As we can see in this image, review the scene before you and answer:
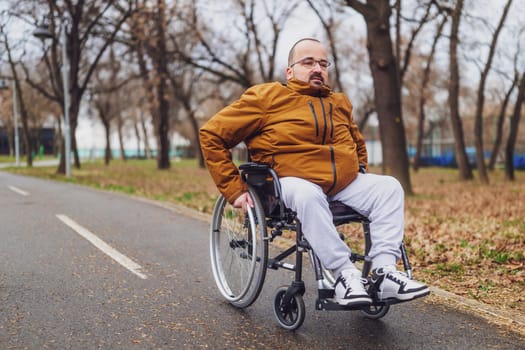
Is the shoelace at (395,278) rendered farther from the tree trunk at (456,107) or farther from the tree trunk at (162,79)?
the tree trunk at (162,79)

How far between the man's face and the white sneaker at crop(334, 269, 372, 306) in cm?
116

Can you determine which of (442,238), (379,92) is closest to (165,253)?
(442,238)

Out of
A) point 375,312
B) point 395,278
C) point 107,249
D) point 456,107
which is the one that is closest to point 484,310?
point 375,312

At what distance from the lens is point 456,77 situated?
18.8 meters

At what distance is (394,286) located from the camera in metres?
2.88

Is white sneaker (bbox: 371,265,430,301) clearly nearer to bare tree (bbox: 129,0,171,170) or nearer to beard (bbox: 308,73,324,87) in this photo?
beard (bbox: 308,73,324,87)

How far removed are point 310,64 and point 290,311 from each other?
1.46 meters

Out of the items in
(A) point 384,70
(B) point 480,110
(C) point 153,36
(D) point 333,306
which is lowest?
(D) point 333,306

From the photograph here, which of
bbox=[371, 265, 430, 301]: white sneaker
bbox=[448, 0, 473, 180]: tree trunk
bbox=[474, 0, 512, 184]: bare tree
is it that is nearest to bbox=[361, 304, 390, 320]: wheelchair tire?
bbox=[371, 265, 430, 301]: white sneaker

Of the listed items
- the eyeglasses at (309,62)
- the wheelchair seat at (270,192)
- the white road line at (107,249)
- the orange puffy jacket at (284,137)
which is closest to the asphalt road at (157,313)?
the white road line at (107,249)

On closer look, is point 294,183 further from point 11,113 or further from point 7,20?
point 11,113

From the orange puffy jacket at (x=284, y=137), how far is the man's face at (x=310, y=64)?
A: 0.15 ft

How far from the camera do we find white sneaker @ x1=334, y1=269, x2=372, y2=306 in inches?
111

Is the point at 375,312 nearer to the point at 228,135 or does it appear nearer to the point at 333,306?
the point at 333,306
